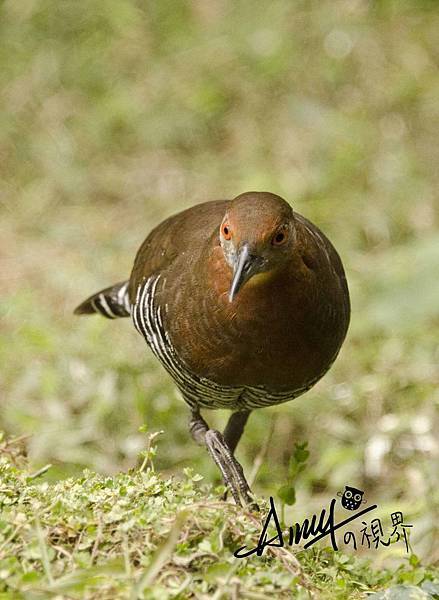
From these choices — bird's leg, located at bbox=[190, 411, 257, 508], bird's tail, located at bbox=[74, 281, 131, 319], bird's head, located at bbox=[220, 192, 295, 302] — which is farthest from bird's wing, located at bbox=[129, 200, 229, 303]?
bird's leg, located at bbox=[190, 411, 257, 508]

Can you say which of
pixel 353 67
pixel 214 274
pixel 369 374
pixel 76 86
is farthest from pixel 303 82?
pixel 214 274

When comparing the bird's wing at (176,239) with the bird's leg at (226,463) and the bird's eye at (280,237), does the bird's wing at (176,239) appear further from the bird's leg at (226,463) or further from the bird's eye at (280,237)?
the bird's leg at (226,463)

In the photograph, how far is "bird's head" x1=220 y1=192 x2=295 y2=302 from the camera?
3012 millimetres

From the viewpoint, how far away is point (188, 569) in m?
2.57

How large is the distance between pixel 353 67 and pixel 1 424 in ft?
13.6

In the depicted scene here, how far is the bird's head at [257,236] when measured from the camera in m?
3.01

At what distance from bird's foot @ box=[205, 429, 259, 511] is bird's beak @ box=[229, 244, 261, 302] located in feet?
2.09

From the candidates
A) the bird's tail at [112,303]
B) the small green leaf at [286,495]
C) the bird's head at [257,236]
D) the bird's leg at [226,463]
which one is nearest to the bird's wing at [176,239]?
the bird's tail at [112,303]

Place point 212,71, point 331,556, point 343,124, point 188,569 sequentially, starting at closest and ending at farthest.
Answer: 1. point 188,569
2. point 331,556
3. point 343,124
4. point 212,71

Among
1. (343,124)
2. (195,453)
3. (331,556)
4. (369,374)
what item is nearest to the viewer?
(331,556)

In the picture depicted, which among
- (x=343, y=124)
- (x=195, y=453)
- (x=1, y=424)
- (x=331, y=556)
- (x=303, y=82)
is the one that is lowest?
(x=331, y=556)

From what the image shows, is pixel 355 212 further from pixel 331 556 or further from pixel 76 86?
pixel 331 556

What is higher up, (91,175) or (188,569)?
(91,175)

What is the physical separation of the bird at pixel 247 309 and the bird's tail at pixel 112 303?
63 centimetres
